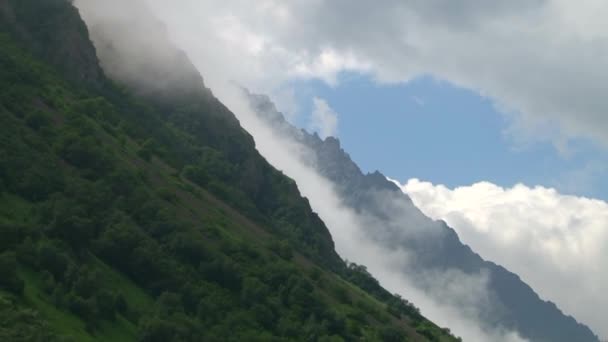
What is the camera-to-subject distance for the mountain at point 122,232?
59906 mm

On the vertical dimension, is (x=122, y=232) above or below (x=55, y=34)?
below

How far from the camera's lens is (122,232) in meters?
78.3

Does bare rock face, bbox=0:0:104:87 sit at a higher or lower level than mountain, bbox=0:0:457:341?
higher

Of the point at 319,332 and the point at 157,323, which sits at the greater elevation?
the point at 319,332

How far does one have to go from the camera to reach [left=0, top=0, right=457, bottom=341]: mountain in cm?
5991

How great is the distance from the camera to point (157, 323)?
60.6 meters

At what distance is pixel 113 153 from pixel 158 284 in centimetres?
3588

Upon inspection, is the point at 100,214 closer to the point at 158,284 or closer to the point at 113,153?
the point at 158,284

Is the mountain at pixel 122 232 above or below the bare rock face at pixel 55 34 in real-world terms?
below

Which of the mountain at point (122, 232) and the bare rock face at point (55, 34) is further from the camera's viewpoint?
the bare rock face at point (55, 34)

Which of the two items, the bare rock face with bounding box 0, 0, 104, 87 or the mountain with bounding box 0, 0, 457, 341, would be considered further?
the bare rock face with bounding box 0, 0, 104, 87

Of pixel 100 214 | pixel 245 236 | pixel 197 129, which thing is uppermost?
pixel 197 129

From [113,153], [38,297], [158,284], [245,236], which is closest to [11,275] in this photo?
[38,297]

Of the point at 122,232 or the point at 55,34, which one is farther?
the point at 55,34
